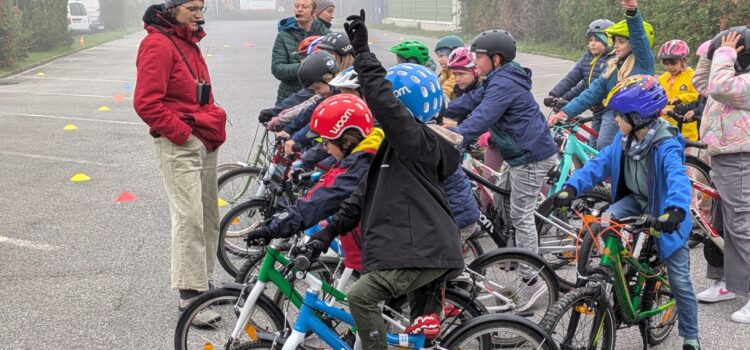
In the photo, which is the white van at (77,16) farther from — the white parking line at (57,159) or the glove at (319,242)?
the glove at (319,242)

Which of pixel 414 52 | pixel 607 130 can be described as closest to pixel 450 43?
pixel 414 52

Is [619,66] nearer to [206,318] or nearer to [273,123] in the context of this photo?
[273,123]

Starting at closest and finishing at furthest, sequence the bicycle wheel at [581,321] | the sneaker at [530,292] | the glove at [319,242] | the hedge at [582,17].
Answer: the glove at [319,242] < the bicycle wheel at [581,321] < the sneaker at [530,292] < the hedge at [582,17]

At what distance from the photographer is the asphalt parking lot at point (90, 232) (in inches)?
200

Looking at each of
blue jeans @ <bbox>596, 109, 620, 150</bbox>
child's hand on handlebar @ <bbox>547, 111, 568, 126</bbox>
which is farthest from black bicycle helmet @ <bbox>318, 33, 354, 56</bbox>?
blue jeans @ <bbox>596, 109, 620, 150</bbox>

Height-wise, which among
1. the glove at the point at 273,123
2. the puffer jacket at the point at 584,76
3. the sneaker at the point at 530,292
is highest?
the puffer jacket at the point at 584,76

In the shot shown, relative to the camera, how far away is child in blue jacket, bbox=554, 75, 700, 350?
13.7 ft

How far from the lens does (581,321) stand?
4.00 m

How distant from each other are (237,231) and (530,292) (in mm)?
2426

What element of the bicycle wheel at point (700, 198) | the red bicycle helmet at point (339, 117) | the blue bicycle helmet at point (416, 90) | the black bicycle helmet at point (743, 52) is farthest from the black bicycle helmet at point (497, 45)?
the red bicycle helmet at point (339, 117)

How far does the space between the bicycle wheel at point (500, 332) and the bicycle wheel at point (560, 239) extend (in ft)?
6.68

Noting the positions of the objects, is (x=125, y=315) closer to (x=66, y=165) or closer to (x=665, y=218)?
(x=665, y=218)

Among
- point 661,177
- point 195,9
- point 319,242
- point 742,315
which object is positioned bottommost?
point 742,315

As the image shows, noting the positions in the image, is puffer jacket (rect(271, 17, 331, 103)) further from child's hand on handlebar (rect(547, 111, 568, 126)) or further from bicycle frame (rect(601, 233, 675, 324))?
bicycle frame (rect(601, 233, 675, 324))
